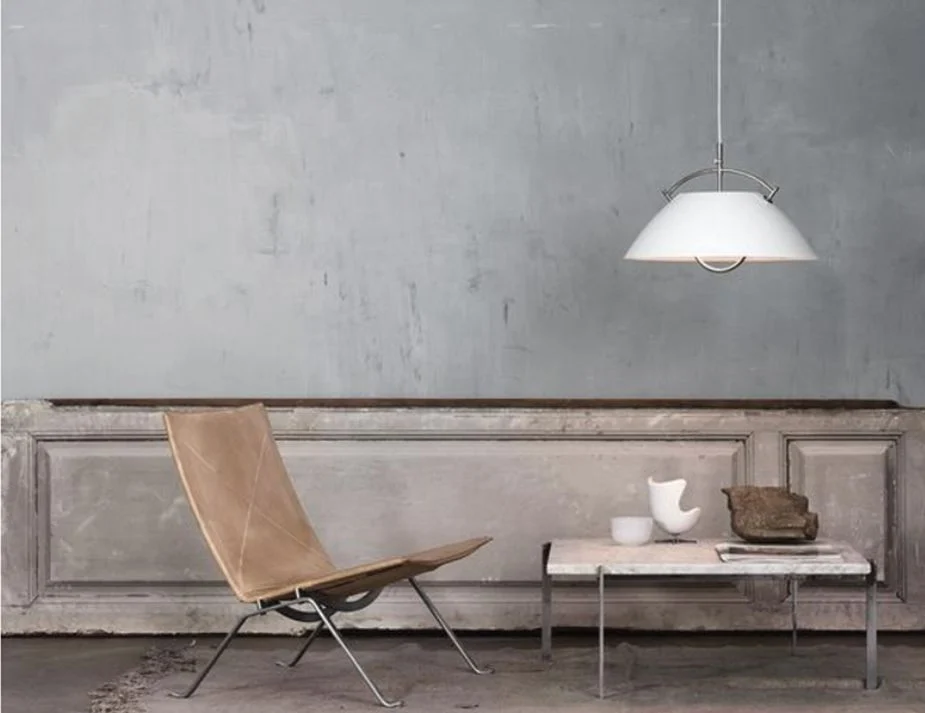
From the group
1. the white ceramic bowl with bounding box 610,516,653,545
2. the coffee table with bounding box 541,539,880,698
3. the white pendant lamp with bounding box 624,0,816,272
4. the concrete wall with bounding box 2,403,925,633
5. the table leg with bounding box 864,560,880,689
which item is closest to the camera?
the white pendant lamp with bounding box 624,0,816,272

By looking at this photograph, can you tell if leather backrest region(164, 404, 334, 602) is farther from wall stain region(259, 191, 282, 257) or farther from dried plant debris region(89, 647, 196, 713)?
wall stain region(259, 191, 282, 257)

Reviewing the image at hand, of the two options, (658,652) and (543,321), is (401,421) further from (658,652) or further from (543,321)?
(658,652)

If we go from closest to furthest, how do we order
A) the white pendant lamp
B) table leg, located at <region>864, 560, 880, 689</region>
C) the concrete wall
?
the white pendant lamp, table leg, located at <region>864, 560, 880, 689</region>, the concrete wall

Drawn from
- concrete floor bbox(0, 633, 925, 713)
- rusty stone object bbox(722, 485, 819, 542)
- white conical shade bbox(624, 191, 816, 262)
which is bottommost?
concrete floor bbox(0, 633, 925, 713)

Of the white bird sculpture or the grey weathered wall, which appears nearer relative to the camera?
the white bird sculpture

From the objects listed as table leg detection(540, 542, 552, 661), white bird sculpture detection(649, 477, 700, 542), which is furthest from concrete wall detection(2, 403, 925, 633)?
white bird sculpture detection(649, 477, 700, 542)

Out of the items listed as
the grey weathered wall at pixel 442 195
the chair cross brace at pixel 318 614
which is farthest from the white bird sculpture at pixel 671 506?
the grey weathered wall at pixel 442 195

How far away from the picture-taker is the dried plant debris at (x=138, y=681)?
4660 mm

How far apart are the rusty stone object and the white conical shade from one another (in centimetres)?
82

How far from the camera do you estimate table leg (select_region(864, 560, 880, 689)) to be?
4.62 meters

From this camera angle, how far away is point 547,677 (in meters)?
5.00

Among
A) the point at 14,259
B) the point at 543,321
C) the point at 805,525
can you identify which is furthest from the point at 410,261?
the point at 805,525

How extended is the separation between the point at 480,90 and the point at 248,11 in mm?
891

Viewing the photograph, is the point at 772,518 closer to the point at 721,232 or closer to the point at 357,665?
the point at 721,232
